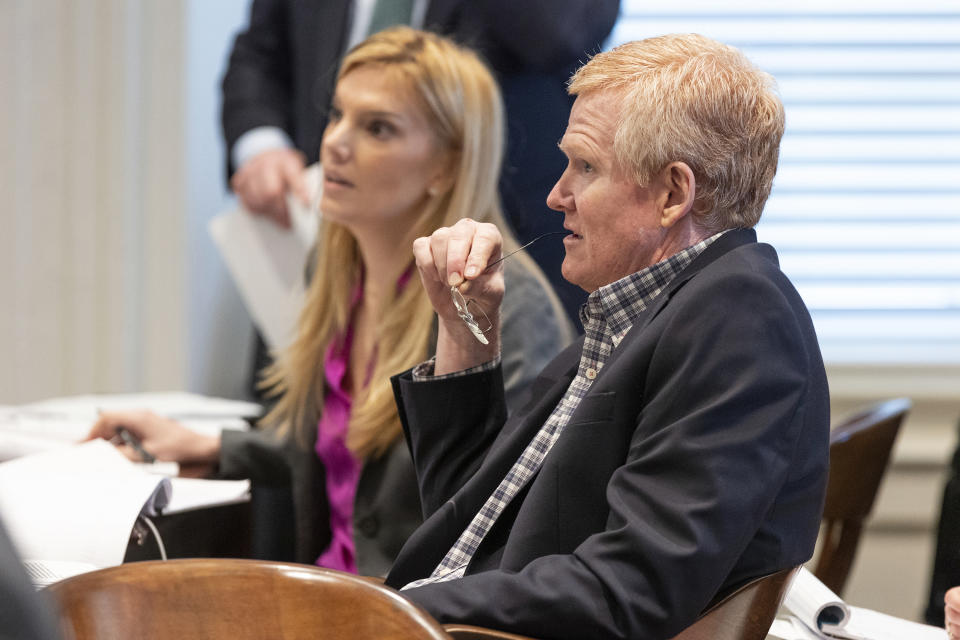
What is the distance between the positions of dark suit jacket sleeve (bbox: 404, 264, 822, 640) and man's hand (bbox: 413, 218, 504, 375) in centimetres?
29

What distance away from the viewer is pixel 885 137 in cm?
314

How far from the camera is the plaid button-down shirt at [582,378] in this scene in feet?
4.17

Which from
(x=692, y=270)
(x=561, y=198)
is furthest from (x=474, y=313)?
(x=692, y=270)

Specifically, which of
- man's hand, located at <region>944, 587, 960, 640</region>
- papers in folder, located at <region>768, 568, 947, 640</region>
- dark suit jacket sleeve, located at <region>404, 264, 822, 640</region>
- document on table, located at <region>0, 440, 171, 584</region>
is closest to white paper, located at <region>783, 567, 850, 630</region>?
papers in folder, located at <region>768, 568, 947, 640</region>

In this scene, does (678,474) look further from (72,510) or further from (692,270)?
(72,510)

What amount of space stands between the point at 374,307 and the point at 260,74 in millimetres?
1141

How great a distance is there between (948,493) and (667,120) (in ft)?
2.91

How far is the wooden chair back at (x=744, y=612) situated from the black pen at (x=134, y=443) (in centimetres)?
114

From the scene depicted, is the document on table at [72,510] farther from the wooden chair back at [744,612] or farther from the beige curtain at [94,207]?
the beige curtain at [94,207]

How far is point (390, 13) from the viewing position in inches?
102

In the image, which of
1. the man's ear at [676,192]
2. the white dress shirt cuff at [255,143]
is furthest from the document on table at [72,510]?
the white dress shirt cuff at [255,143]

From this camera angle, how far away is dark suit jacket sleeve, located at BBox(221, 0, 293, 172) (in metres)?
2.89

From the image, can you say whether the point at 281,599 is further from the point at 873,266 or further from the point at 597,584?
the point at 873,266

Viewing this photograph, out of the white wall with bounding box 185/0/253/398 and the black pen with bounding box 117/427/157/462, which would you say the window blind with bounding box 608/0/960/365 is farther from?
the black pen with bounding box 117/427/157/462
